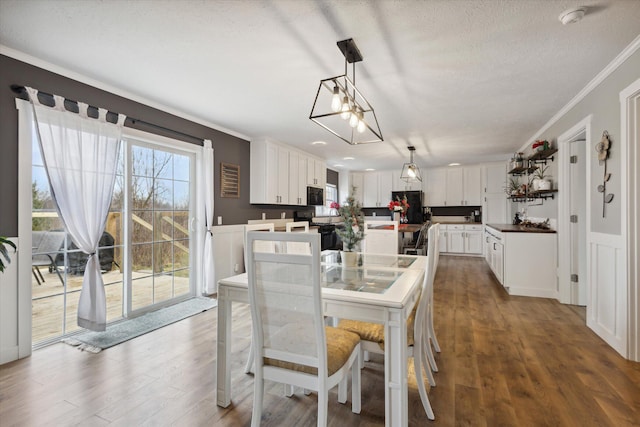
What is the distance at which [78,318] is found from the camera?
2.69m

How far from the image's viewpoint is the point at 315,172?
6293mm

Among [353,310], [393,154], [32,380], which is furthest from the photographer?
[393,154]

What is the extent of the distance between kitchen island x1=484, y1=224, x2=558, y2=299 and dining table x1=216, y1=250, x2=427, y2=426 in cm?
244

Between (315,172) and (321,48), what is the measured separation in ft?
13.6

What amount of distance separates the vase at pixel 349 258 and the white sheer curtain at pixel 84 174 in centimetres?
221

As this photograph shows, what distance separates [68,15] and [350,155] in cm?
491

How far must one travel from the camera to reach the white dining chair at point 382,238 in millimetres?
3818

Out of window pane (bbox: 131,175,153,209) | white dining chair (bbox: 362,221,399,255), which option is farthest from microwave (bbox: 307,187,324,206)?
window pane (bbox: 131,175,153,209)

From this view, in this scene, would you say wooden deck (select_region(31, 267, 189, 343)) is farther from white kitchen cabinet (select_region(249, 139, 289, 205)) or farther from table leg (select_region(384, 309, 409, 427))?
table leg (select_region(384, 309, 409, 427))

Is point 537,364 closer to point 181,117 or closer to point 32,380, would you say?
point 32,380

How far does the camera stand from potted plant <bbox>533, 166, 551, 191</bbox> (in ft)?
13.2

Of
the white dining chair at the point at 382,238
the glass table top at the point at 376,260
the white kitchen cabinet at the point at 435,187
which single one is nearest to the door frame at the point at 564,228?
the white dining chair at the point at 382,238

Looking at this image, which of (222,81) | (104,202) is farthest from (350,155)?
(104,202)

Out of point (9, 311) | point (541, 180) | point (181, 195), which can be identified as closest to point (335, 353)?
point (9, 311)
